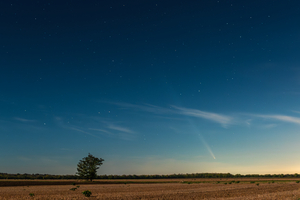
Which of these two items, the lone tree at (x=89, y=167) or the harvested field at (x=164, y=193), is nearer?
the harvested field at (x=164, y=193)

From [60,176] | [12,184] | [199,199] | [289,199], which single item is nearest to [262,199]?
[289,199]

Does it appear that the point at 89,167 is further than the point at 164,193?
Yes

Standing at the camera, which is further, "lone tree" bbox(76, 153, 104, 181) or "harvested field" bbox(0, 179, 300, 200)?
"lone tree" bbox(76, 153, 104, 181)

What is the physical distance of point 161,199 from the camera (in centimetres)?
3030

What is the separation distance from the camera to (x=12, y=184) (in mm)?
65375

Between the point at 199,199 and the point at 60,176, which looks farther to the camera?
the point at 60,176

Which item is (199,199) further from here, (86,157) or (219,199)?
(86,157)

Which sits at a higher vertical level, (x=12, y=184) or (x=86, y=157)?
(x=86, y=157)

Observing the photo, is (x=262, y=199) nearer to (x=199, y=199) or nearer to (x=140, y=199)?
(x=199, y=199)

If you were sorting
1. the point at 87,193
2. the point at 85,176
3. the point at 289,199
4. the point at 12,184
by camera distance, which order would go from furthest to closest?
the point at 85,176, the point at 12,184, the point at 87,193, the point at 289,199

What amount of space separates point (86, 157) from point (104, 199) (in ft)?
278

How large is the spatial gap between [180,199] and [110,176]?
544ft

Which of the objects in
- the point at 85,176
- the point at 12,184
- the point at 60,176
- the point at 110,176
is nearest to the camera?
the point at 12,184

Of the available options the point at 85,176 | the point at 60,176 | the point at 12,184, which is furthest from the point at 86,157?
the point at 60,176
